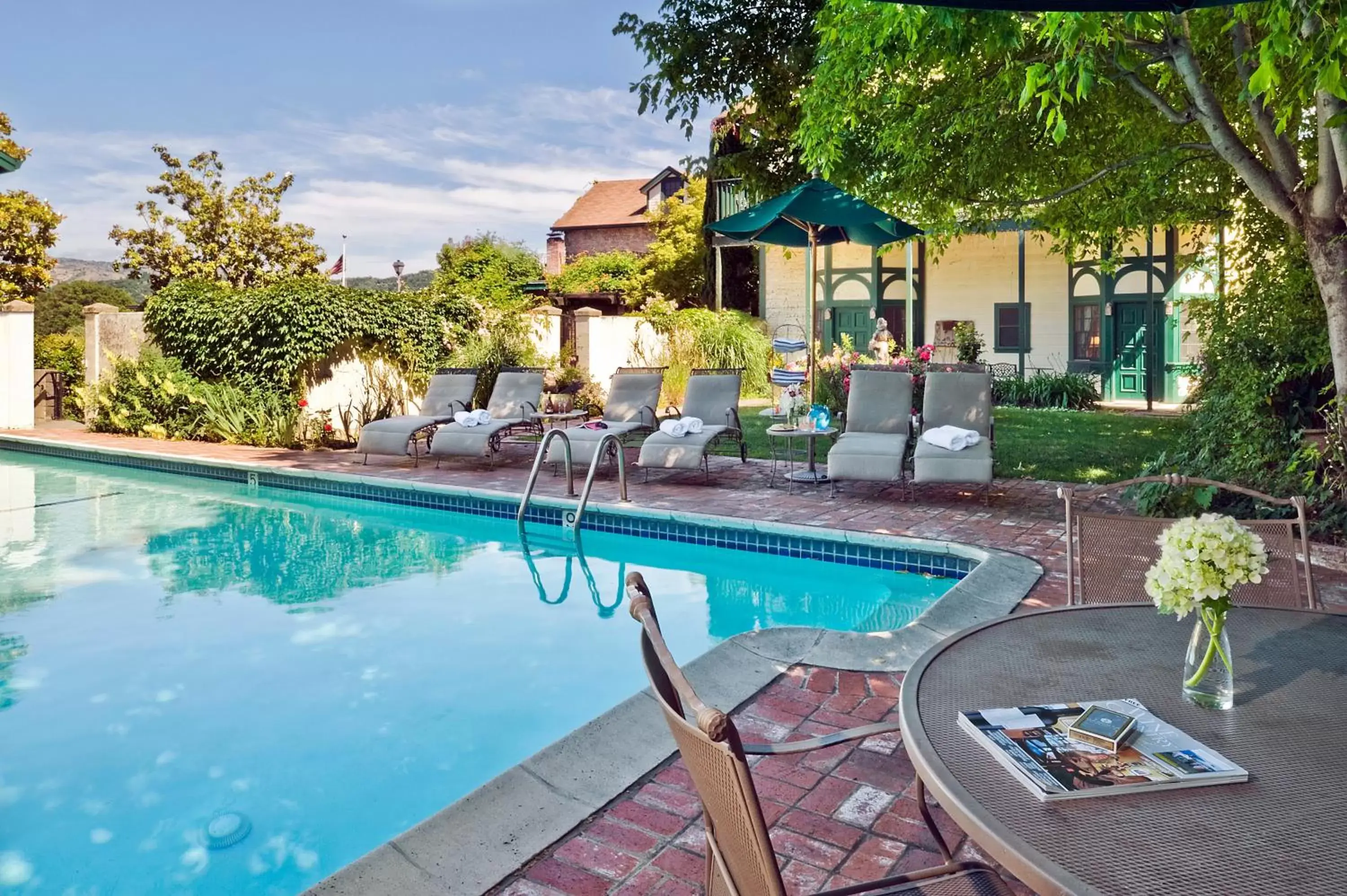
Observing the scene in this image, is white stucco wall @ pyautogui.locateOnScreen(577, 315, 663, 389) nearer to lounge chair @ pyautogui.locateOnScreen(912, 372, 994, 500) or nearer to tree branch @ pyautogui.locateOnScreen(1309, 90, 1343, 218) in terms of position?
lounge chair @ pyautogui.locateOnScreen(912, 372, 994, 500)

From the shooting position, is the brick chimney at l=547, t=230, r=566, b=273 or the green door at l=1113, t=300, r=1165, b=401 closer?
the green door at l=1113, t=300, r=1165, b=401

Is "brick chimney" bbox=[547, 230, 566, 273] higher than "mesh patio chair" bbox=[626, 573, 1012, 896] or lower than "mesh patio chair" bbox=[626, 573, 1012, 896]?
higher

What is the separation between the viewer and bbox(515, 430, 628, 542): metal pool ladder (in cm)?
678

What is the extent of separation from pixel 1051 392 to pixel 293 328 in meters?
11.9

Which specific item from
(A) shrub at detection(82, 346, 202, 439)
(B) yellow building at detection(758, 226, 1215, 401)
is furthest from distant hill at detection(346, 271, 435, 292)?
(A) shrub at detection(82, 346, 202, 439)

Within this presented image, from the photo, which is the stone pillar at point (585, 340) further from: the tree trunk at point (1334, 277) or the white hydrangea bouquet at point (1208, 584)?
the white hydrangea bouquet at point (1208, 584)

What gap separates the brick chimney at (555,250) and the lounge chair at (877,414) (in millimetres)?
29155

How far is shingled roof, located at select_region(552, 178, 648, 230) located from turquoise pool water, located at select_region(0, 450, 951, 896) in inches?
1107

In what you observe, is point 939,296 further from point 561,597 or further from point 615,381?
point 561,597

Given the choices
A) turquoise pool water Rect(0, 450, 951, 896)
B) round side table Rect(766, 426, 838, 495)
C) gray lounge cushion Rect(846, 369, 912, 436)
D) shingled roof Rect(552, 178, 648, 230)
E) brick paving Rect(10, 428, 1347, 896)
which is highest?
shingled roof Rect(552, 178, 648, 230)

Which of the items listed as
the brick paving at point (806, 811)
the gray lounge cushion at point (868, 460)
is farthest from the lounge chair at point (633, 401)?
the brick paving at point (806, 811)

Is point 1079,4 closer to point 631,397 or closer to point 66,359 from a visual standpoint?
point 631,397

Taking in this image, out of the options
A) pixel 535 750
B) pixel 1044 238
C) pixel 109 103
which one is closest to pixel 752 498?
pixel 535 750

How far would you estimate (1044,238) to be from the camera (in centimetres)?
1739
